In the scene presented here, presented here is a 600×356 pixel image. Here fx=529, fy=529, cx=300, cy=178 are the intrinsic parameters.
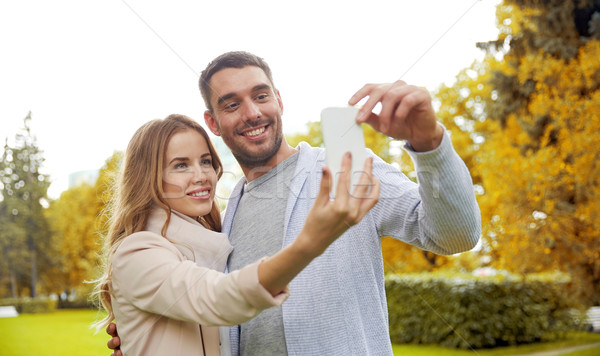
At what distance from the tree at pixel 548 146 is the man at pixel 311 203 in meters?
8.04

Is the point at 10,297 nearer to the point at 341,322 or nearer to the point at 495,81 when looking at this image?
the point at 495,81

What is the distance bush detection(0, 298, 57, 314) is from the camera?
34.0 m

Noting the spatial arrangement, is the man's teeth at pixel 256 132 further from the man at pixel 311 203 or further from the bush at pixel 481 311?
the bush at pixel 481 311

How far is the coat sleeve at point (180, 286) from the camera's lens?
137 cm

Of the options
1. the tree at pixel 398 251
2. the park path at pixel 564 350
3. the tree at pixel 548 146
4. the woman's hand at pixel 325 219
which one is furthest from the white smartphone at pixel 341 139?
the tree at pixel 398 251

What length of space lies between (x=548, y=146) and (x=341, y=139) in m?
10.2

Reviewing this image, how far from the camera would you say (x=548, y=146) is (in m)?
10.4

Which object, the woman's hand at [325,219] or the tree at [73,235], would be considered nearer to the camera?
the woman's hand at [325,219]

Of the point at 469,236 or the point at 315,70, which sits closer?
the point at 469,236

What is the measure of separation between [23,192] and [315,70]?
1202 inches

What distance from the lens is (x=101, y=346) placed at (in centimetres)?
1872

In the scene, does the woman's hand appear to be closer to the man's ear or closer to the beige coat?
the beige coat

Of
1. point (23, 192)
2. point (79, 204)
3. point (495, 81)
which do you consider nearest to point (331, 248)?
point (495, 81)

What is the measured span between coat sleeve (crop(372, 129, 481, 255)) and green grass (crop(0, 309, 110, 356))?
1369 cm
